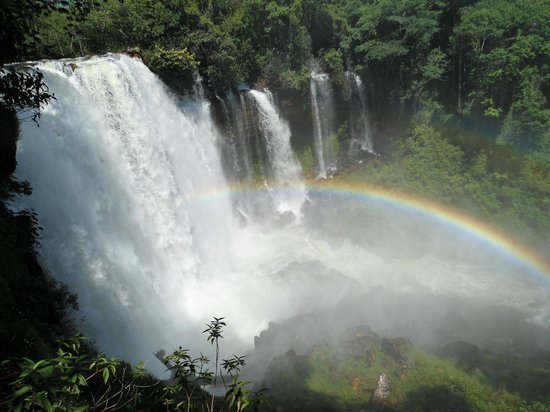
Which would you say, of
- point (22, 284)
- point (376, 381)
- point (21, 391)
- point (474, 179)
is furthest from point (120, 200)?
point (474, 179)

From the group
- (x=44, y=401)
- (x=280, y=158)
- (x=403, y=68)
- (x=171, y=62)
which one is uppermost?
(x=171, y=62)

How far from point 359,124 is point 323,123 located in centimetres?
280

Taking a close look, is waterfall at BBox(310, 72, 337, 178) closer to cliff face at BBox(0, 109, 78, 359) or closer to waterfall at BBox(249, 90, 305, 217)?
waterfall at BBox(249, 90, 305, 217)

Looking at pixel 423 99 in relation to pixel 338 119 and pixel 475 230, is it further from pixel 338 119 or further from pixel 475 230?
pixel 475 230

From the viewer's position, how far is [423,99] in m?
20.6

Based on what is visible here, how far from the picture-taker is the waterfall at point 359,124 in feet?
70.5

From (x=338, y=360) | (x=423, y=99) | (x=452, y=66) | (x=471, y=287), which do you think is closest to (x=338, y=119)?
(x=423, y=99)

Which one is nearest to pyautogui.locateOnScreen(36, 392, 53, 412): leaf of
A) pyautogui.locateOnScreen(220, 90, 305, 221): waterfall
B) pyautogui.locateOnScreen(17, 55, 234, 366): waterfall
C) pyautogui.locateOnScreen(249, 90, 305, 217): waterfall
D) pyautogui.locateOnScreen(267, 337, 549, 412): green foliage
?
pyautogui.locateOnScreen(17, 55, 234, 366): waterfall

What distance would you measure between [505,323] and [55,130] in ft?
52.0

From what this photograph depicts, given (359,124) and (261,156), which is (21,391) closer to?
(261,156)

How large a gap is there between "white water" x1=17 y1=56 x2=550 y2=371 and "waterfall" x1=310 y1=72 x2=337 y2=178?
2493mm

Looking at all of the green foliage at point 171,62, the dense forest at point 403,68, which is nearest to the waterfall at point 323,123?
the dense forest at point 403,68

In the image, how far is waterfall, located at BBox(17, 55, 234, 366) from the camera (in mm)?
8422

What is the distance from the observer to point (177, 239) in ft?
42.7
